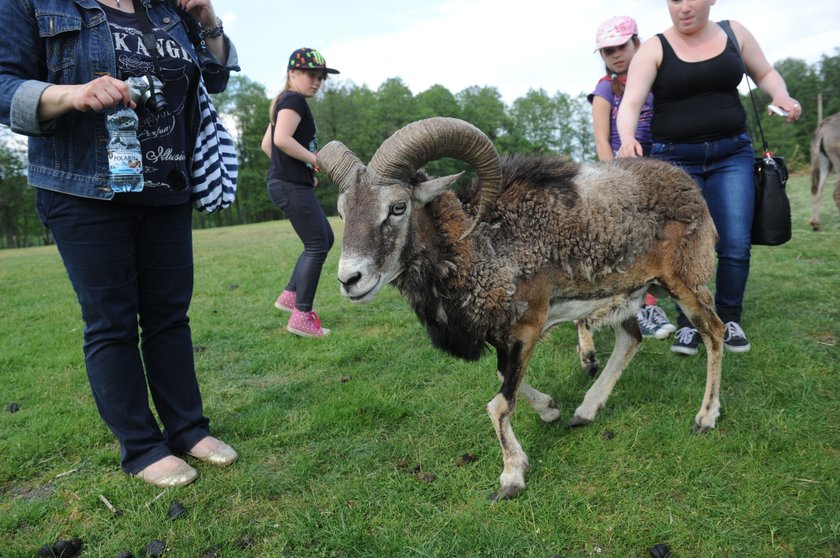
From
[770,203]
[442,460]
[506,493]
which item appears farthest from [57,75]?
[770,203]

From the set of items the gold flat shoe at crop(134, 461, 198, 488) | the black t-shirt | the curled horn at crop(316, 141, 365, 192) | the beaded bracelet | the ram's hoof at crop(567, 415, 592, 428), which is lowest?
the ram's hoof at crop(567, 415, 592, 428)

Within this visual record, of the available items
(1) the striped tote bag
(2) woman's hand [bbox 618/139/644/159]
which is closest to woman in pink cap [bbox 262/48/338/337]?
(1) the striped tote bag

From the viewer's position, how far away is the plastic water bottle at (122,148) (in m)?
2.99

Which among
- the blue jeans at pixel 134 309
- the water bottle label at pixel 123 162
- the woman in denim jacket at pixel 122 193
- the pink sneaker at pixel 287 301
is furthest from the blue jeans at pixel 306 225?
the water bottle label at pixel 123 162

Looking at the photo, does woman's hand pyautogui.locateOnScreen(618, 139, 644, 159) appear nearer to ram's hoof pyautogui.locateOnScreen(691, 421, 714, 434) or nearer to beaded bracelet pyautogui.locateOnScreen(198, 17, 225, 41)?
ram's hoof pyautogui.locateOnScreen(691, 421, 714, 434)

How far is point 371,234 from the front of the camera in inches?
135

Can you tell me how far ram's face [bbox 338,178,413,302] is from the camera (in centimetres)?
333

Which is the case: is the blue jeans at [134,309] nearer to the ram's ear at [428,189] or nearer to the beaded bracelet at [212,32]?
the beaded bracelet at [212,32]

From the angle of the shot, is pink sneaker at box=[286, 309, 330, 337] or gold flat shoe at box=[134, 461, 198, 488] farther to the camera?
pink sneaker at box=[286, 309, 330, 337]

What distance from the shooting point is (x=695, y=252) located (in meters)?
4.05

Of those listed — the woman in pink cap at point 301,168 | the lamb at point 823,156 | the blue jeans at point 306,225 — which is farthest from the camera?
the lamb at point 823,156

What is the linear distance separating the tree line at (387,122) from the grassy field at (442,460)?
49.7 meters

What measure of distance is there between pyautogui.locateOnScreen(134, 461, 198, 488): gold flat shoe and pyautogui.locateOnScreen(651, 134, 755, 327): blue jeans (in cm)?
480

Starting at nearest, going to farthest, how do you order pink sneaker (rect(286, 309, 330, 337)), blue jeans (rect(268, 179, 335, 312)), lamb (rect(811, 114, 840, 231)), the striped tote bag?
the striped tote bag, blue jeans (rect(268, 179, 335, 312)), pink sneaker (rect(286, 309, 330, 337)), lamb (rect(811, 114, 840, 231))
